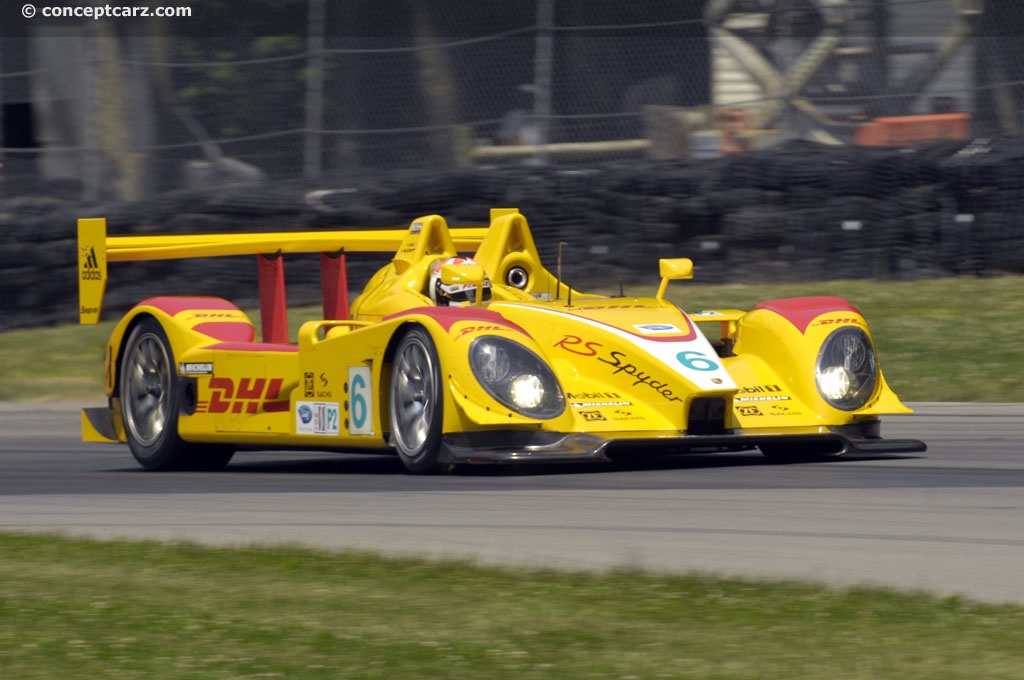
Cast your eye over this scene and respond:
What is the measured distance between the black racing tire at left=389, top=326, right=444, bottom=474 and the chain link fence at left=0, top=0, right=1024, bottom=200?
298 inches

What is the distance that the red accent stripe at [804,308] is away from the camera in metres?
9.14

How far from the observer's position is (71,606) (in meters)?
5.16

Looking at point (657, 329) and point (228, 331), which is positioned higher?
point (657, 329)

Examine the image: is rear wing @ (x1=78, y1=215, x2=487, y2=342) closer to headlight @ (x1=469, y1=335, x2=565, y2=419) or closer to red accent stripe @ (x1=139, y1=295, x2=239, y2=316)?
red accent stripe @ (x1=139, y1=295, x2=239, y2=316)

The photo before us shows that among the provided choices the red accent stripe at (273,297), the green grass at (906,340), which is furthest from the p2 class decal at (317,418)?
the green grass at (906,340)

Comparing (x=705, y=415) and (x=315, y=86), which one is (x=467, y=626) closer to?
(x=705, y=415)

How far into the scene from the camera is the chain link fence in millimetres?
15219

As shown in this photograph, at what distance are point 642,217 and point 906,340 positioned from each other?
270 centimetres

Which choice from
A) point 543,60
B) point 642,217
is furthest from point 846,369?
point 543,60

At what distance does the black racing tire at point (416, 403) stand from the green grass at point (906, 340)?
5.22 metres

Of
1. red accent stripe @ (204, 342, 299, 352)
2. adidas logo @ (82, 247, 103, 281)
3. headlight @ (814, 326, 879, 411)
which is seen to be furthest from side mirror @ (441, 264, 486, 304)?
adidas logo @ (82, 247, 103, 281)

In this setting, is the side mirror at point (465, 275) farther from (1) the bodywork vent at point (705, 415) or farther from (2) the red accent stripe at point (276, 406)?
(1) the bodywork vent at point (705, 415)

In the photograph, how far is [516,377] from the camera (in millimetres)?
8336

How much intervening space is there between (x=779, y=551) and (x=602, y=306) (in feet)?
10.3
